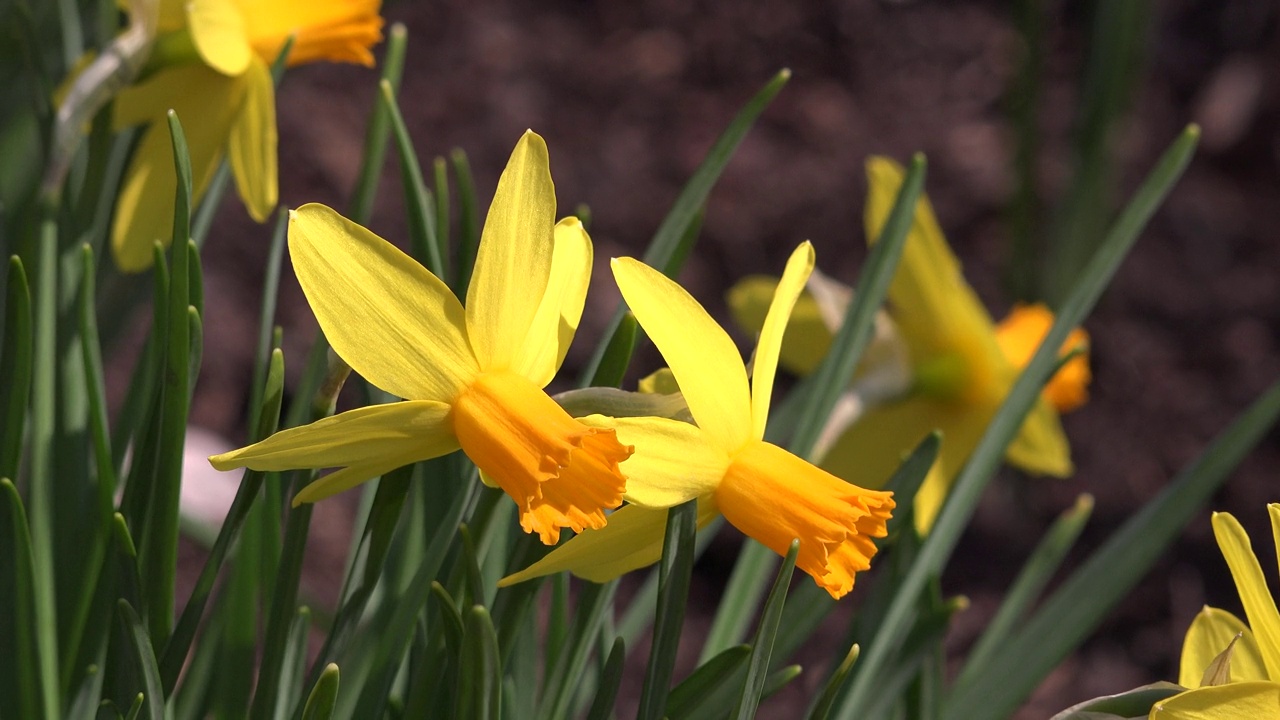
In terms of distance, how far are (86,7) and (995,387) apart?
34.6 inches

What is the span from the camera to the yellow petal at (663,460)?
18.9 inches

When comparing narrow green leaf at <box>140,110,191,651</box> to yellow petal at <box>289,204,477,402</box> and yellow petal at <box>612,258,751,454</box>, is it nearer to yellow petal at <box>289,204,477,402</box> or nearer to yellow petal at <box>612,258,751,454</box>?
yellow petal at <box>289,204,477,402</box>

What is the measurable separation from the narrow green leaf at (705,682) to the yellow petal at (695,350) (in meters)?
0.10

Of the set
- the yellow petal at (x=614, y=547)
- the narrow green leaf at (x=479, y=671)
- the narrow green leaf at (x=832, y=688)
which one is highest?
the yellow petal at (x=614, y=547)

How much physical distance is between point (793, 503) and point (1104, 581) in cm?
41

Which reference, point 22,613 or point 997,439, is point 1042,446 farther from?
point 22,613

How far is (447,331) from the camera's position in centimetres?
51

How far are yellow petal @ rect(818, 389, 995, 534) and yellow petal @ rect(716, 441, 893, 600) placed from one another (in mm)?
555

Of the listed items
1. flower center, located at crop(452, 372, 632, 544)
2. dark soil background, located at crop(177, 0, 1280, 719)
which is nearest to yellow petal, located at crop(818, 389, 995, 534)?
flower center, located at crop(452, 372, 632, 544)

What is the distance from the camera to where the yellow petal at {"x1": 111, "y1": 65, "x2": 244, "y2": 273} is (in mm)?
770

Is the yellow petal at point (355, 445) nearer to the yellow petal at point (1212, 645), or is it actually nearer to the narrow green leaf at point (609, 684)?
the narrow green leaf at point (609, 684)

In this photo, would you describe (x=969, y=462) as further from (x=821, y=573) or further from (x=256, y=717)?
(x=256, y=717)

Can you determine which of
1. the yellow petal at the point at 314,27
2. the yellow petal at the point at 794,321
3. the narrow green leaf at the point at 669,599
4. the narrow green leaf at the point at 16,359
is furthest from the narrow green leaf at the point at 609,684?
the yellow petal at the point at 794,321

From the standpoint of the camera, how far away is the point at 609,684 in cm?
55
